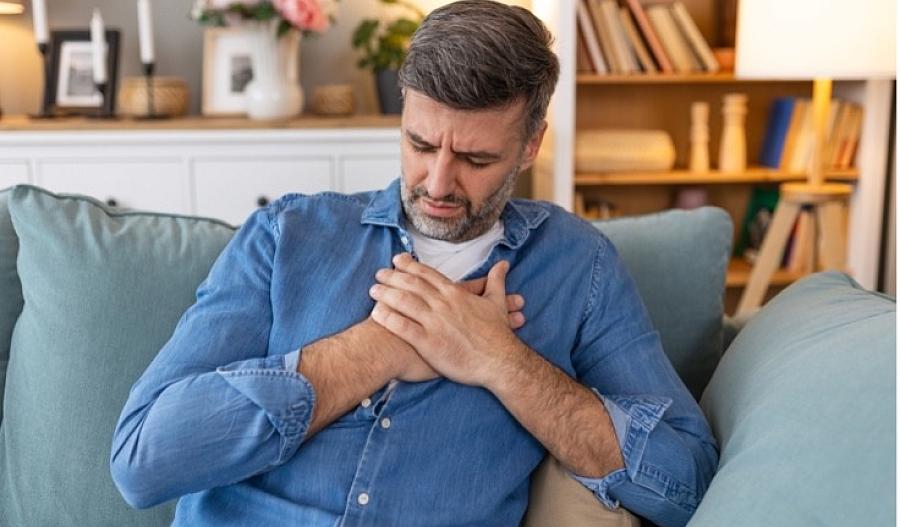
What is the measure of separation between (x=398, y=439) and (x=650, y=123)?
2.49 meters

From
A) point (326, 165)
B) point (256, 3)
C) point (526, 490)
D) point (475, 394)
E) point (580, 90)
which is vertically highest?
point (256, 3)

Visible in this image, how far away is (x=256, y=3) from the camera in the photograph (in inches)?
114

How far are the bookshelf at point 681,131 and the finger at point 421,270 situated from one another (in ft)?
5.71

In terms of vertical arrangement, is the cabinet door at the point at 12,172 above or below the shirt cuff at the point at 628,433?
above

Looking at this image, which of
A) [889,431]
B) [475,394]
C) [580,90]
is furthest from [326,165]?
[889,431]

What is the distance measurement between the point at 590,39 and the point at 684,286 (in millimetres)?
1746

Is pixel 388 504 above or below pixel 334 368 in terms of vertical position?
below

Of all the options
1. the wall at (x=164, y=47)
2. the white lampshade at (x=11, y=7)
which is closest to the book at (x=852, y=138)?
the wall at (x=164, y=47)

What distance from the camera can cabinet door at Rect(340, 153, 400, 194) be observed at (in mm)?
2994

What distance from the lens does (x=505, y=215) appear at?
1.50m

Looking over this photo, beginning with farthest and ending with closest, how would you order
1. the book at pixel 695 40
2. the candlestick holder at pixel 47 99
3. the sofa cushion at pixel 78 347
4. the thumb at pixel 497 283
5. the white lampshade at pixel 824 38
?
the book at pixel 695 40 → the candlestick holder at pixel 47 99 → the white lampshade at pixel 824 38 → the sofa cushion at pixel 78 347 → the thumb at pixel 497 283

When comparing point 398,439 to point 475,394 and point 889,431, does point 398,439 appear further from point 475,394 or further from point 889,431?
point 889,431

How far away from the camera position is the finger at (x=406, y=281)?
51.6 inches

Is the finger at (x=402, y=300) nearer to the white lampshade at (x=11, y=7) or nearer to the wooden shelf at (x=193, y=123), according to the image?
the wooden shelf at (x=193, y=123)
